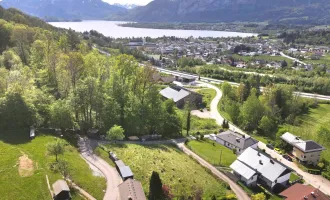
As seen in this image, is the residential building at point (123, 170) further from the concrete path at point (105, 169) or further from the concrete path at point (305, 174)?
the concrete path at point (305, 174)

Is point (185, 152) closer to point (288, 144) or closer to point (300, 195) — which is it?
point (300, 195)

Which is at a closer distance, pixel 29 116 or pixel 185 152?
pixel 29 116

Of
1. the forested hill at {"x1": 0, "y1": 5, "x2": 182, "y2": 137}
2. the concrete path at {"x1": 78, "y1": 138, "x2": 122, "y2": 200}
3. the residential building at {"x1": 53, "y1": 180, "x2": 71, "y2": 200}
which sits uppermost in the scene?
the forested hill at {"x1": 0, "y1": 5, "x2": 182, "y2": 137}

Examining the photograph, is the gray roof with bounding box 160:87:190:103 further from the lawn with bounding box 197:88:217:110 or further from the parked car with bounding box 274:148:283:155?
the parked car with bounding box 274:148:283:155

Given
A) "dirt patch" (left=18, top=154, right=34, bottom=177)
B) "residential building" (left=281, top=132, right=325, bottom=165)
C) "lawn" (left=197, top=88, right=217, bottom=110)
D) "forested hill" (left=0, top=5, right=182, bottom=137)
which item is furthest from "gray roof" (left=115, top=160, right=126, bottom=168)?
A: "lawn" (left=197, top=88, right=217, bottom=110)

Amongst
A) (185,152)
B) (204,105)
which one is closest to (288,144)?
(185,152)

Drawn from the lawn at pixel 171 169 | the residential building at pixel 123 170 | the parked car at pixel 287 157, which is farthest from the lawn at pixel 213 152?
the residential building at pixel 123 170

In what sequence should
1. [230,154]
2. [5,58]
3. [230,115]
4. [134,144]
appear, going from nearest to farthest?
[134,144]
[230,154]
[5,58]
[230,115]
